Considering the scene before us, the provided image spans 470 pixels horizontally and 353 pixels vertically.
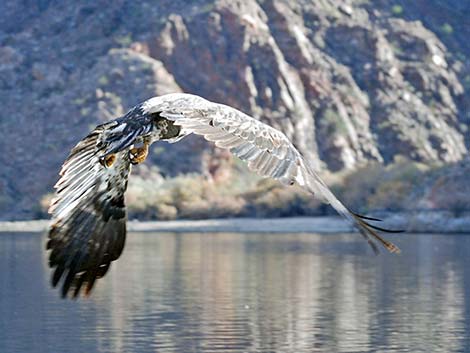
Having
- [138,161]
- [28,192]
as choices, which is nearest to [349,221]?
[138,161]

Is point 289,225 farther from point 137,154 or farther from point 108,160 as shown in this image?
point 108,160

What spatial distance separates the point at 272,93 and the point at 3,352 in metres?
47.6

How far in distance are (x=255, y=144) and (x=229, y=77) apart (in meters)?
55.4

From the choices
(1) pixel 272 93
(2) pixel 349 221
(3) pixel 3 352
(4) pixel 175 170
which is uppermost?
(1) pixel 272 93

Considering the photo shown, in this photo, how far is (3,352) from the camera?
54.6ft

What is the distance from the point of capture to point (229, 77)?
2472 inches

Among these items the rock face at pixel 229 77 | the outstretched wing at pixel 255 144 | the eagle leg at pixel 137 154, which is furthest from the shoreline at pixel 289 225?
the outstretched wing at pixel 255 144

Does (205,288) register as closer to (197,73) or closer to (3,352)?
(3,352)

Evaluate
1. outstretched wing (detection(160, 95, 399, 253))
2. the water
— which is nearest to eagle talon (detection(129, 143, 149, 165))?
outstretched wing (detection(160, 95, 399, 253))

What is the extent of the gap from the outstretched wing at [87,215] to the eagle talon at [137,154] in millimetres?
53

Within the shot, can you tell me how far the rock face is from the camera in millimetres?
60031

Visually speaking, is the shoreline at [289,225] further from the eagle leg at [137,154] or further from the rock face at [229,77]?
the eagle leg at [137,154]

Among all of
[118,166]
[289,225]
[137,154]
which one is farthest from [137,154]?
[289,225]

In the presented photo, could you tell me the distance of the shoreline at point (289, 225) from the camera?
4875 centimetres
